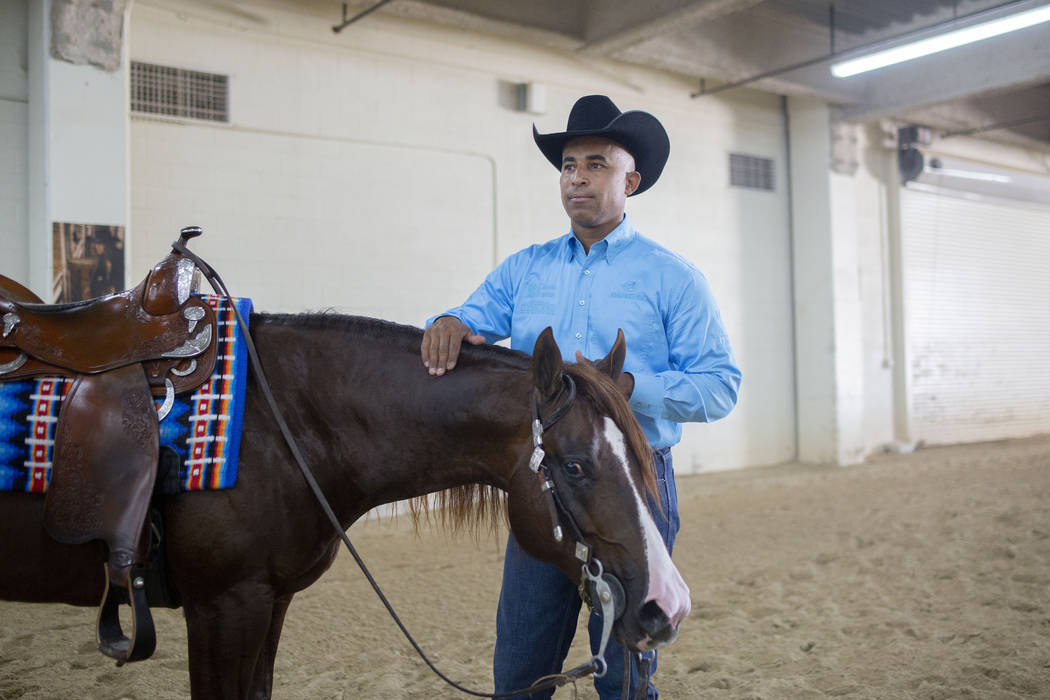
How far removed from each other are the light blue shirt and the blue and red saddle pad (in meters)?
0.43

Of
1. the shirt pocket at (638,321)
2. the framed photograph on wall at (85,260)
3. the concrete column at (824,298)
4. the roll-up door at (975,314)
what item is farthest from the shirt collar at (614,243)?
the roll-up door at (975,314)

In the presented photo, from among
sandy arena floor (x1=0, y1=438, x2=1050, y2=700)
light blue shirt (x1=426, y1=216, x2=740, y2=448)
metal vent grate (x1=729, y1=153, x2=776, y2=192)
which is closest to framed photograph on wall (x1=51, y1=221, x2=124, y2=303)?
sandy arena floor (x1=0, y1=438, x2=1050, y2=700)

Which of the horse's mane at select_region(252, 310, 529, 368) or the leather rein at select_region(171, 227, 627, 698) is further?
the horse's mane at select_region(252, 310, 529, 368)

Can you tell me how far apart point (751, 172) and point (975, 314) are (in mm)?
3875

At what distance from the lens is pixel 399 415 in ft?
4.98

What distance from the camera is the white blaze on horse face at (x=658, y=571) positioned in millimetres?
1269

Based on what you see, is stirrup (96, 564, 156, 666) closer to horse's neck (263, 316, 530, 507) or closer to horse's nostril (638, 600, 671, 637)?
horse's neck (263, 316, 530, 507)

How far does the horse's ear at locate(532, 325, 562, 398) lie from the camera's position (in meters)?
1.34

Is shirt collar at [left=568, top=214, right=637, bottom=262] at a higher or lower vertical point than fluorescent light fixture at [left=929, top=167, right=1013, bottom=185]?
lower

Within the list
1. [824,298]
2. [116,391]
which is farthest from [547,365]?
[824,298]

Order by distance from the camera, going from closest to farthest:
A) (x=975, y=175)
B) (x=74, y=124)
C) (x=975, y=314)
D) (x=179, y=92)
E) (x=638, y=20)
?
(x=74, y=124) < (x=179, y=92) < (x=638, y=20) < (x=975, y=314) < (x=975, y=175)

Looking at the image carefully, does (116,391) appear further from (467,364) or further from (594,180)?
(594,180)

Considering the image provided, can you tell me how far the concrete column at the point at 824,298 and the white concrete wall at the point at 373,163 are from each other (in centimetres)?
112

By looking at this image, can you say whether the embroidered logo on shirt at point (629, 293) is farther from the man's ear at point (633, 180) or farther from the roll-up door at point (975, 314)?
the roll-up door at point (975, 314)
